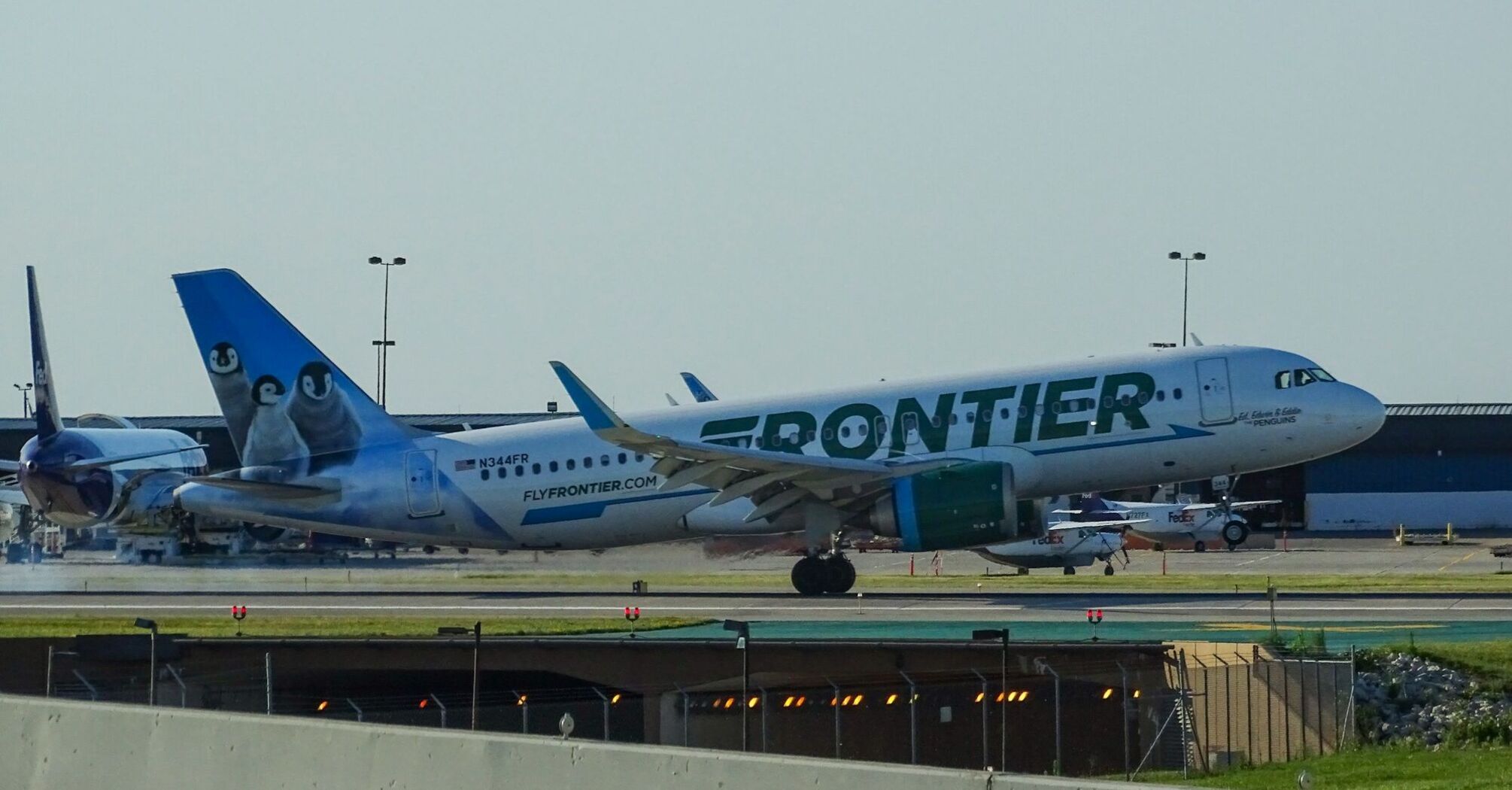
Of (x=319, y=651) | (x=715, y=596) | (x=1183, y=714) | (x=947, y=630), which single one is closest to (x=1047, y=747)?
(x=1183, y=714)

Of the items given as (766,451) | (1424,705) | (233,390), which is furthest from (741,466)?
(1424,705)

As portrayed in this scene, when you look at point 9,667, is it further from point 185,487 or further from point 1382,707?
point 1382,707

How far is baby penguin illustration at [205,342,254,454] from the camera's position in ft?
134

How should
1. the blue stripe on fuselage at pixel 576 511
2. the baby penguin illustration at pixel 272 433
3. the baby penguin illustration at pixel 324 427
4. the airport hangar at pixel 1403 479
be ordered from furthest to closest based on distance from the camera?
the airport hangar at pixel 1403 479 < the baby penguin illustration at pixel 272 433 < the baby penguin illustration at pixel 324 427 < the blue stripe on fuselage at pixel 576 511

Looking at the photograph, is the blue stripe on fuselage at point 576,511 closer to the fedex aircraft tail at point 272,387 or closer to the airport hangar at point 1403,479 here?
the fedex aircraft tail at point 272,387

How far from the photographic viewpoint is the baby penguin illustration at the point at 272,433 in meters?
40.4

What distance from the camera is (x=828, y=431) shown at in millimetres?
37594

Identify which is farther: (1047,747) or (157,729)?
(1047,747)

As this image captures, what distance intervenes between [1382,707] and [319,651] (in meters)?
14.7

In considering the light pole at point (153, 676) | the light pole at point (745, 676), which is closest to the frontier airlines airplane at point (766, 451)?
the light pole at point (745, 676)

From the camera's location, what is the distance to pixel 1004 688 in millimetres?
18344

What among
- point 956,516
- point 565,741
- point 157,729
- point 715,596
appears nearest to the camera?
point 565,741

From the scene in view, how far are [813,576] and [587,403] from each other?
6102 millimetres

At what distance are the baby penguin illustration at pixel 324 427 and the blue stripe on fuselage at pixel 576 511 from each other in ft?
13.8
